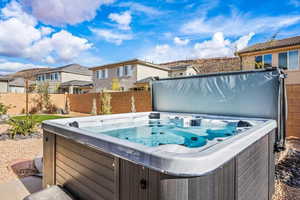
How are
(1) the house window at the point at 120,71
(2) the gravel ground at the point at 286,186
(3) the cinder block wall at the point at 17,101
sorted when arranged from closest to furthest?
(2) the gravel ground at the point at 286,186, (3) the cinder block wall at the point at 17,101, (1) the house window at the point at 120,71

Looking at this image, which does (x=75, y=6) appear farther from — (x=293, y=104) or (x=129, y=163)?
(x=293, y=104)

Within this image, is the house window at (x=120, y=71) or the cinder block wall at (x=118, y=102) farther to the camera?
the house window at (x=120, y=71)

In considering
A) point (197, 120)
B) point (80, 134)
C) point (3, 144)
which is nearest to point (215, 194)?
point (80, 134)

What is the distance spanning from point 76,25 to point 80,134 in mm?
10566

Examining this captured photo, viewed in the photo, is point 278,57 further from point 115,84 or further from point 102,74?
point 102,74

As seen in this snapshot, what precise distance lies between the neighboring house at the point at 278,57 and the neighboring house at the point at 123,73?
8.15 meters

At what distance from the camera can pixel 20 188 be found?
2697 millimetres

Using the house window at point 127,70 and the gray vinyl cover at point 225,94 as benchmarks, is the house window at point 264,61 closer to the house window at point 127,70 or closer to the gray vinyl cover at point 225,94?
the house window at point 127,70

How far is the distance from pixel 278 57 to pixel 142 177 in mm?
14551

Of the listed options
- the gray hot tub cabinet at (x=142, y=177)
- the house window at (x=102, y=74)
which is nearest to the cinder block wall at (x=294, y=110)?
the gray hot tub cabinet at (x=142, y=177)

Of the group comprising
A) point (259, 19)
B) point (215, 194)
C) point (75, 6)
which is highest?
point (259, 19)

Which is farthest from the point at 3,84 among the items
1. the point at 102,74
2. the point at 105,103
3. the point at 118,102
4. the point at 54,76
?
the point at 118,102

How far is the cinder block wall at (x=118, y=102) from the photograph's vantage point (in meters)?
9.70

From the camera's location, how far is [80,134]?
1865 millimetres
